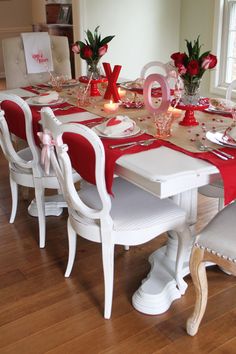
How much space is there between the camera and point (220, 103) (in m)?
2.39

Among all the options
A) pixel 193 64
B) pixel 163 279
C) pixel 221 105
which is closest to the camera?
pixel 193 64

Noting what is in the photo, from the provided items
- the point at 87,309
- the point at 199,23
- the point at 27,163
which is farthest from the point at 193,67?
the point at 199,23

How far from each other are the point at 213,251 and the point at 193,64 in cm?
84

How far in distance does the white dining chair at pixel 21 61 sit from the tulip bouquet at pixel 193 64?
1.71 m

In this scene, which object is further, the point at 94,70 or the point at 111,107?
the point at 94,70

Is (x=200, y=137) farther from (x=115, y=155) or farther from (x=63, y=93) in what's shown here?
(x=63, y=93)

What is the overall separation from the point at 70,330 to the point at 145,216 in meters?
0.59

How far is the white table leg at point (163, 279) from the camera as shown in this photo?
1.94m

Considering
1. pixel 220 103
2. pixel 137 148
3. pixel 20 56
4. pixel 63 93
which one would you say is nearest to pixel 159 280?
pixel 137 148

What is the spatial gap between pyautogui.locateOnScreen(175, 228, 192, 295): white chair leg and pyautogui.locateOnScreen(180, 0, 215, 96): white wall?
2.75m

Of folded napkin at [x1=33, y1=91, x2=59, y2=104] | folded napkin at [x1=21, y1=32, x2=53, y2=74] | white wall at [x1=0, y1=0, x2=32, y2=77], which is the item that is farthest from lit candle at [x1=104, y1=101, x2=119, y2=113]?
white wall at [x1=0, y1=0, x2=32, y2=77]

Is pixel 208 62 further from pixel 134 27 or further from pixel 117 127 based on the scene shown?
pixel 134 27

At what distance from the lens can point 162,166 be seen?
5.21 ft

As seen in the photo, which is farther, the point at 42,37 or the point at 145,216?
the point at 42,37
